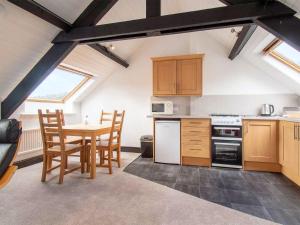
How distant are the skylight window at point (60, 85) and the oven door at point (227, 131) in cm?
327

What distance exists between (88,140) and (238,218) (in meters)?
2.66

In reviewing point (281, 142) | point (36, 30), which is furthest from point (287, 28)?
point (36, 30)

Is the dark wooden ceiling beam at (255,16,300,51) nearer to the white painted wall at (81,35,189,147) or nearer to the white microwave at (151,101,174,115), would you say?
the white microwave at (151,101,174,115)

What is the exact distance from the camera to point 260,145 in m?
3.11

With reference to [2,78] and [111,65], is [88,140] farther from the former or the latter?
[111,65]

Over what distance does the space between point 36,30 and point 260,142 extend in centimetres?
398

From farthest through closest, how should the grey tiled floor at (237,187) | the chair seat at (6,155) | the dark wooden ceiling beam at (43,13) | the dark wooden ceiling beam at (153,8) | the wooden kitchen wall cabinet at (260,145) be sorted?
1. the wooden kitchen wall cabinet at (260,145)
2. the dark wooden ceiling beam at (153,8)
3. the dark wooden ceiling beam at (43,13)
4. the grey tiled floor at (237,187)
5. the chair seat at (6,155)

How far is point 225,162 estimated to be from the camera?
331 centimetres

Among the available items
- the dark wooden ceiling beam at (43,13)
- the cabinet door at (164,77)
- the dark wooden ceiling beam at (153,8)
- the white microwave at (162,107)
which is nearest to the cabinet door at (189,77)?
the cabinet door at (164,77)

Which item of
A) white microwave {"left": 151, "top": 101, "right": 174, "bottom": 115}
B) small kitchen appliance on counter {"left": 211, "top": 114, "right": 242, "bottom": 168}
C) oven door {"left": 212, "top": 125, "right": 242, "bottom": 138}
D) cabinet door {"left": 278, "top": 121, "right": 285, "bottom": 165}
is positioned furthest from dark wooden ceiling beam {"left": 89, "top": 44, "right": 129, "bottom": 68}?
cabinet door {"left": 278, "top": 121, "right": 285, "bottom": 165}

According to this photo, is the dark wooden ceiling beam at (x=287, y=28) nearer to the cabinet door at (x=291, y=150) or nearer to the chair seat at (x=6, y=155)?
the cabinet door at (x=291, y=150)

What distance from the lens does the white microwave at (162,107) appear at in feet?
12.6

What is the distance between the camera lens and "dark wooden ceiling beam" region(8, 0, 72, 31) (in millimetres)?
2062

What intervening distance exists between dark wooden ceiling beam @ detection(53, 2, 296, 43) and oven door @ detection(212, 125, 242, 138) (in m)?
1.78
